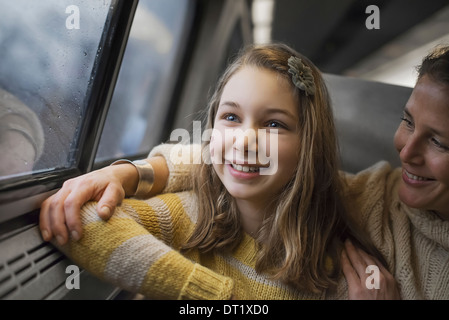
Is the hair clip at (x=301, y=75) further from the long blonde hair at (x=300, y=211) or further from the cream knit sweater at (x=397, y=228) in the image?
the cream knit sweater at (x=397, y=228)

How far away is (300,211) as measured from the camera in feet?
2.48

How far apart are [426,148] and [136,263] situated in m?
0.56

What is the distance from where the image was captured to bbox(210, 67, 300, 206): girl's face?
677 mm

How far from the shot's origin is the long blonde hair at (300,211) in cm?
73

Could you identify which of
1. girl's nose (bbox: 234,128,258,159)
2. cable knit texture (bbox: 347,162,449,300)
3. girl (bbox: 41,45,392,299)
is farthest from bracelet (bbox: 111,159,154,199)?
cable knit texture (bbox: 347,162,449,300)

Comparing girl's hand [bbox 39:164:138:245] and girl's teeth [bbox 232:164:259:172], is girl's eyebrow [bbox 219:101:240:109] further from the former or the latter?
girl's hand [bbox 39:164:138:245]

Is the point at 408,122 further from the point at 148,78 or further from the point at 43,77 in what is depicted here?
the point at 148,78

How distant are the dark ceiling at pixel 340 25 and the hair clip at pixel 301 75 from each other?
27 cm

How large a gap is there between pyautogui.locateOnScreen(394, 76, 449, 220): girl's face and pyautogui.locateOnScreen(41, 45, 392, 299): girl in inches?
5.5

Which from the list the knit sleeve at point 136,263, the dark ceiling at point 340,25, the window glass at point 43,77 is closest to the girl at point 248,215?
the knit sleeve at point 136,263
